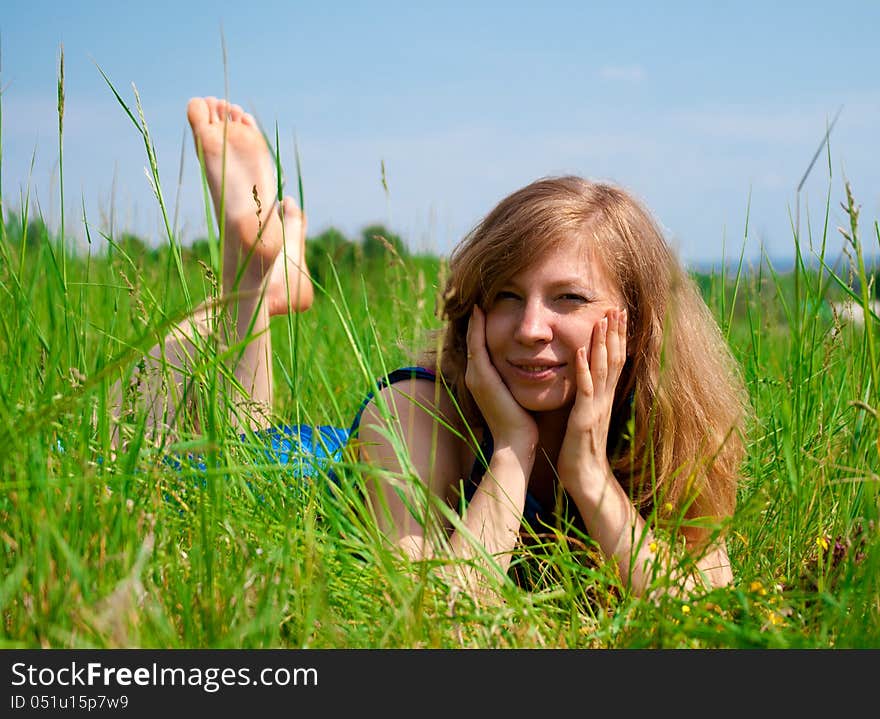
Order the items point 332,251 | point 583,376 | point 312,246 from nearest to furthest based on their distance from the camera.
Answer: point 583,376, point 332,251, point 312,246

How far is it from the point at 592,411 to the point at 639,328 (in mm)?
340

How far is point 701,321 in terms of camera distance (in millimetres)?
2336

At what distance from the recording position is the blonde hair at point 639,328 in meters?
2.09

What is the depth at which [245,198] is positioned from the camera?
2.91 m

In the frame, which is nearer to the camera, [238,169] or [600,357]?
[600,357]

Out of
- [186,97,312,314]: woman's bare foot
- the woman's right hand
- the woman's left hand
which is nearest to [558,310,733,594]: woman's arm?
the woman's left hand

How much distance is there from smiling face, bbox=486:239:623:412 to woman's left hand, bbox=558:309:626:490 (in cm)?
4

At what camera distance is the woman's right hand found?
2023mm

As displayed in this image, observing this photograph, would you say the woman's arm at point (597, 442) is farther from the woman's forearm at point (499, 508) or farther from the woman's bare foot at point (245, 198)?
the woman's bare foot at point (245, 198)


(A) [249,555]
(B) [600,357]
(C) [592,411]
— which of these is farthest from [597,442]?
(A) [249,555]

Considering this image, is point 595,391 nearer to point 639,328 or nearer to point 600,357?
point 600,357

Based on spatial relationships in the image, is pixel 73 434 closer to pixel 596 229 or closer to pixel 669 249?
pixel 596 229
